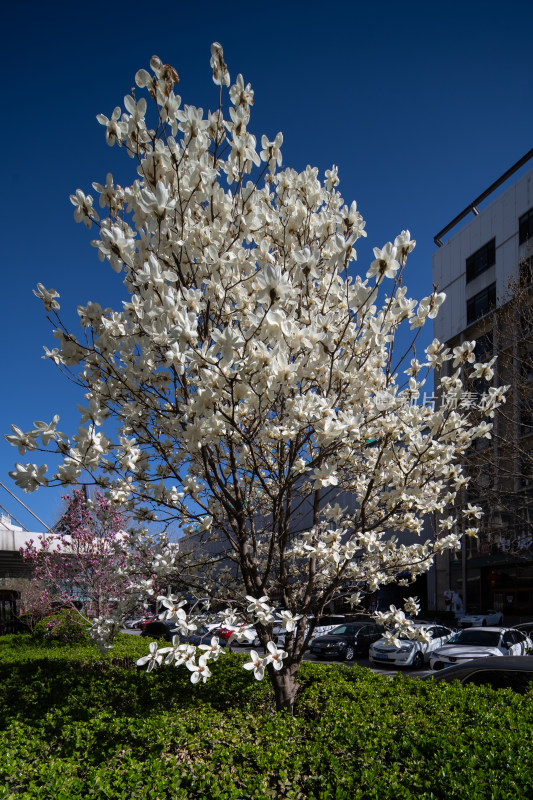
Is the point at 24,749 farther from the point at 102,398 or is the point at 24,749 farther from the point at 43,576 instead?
the point at 43,576

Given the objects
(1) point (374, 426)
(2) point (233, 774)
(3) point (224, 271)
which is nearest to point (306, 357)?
(3) point (224, 271)

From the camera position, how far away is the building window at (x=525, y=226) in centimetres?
2722

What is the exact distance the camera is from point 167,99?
11.2 ft

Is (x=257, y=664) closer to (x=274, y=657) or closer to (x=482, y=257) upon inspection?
(x=274, y=657)

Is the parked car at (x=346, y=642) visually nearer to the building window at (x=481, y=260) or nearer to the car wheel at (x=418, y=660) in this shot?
the car wheel at (x=418, y=660)

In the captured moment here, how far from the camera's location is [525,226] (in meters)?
27.6

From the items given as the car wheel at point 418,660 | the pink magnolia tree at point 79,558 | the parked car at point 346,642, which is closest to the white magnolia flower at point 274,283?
the pink magnolia tree at point 79,558

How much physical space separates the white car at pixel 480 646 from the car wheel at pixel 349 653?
4526 mm

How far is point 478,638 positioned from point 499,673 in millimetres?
7355

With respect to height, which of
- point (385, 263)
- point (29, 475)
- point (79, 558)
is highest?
point (385, 263)

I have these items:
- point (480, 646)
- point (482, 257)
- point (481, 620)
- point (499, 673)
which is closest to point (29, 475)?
point (499, 673)

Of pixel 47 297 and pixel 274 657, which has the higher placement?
pixel 47 297

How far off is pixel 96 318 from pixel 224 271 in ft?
3.89

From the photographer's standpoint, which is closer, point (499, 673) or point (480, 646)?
point (499, 673)
